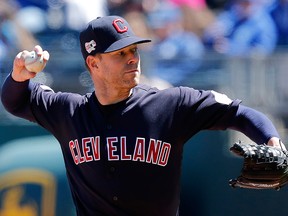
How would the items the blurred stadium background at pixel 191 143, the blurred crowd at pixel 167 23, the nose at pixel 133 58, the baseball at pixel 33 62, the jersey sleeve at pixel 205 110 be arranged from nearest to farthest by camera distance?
the jersey sleeve at pixel 205 110 → the nose at pixel 133 58 → the baseball at pixel 33 62 → the blurred stadium background at pixel 191 143 → the blurred crowd at pixel 167 23

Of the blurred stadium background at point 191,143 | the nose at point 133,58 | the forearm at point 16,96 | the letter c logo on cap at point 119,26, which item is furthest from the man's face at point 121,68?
the blurred stadium background at point 191,143

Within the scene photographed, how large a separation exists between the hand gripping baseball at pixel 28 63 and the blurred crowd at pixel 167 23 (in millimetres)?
2929

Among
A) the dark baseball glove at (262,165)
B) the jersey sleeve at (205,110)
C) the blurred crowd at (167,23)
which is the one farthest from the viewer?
the blurred crowd at (167,23)

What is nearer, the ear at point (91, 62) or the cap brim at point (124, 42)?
the cap brim at point (124, 42)

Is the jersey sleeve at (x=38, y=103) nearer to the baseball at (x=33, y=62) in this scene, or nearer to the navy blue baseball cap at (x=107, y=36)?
the baseball at (x=33, y=62)

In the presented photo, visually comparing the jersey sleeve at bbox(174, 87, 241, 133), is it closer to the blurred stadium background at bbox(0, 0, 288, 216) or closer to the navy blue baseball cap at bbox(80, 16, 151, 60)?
the navy blue baseball cap at bbox(80, 16, 151, 60)

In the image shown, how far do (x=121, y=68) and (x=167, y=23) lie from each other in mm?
3750

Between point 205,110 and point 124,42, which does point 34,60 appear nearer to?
point 124,42

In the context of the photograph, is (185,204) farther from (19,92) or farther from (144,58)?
(19,92)

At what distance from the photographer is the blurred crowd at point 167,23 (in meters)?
7.00

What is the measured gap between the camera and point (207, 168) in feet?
16.8

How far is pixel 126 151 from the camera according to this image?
3553 mm

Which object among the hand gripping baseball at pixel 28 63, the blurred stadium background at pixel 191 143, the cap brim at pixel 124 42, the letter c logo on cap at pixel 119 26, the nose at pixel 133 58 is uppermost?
the letter c logo on cap at pixel 119 26

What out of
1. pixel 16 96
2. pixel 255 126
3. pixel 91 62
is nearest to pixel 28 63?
pixel 16 96
